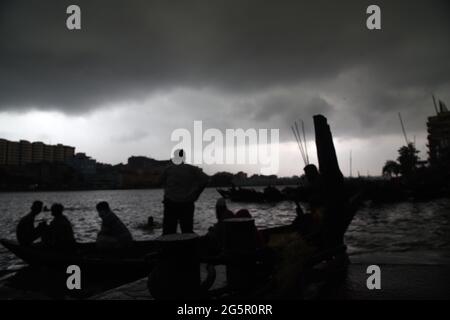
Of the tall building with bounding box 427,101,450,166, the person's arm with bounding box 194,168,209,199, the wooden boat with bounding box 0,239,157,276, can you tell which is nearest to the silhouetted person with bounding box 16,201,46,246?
the wooden boat with bounding box 0,239,157,276

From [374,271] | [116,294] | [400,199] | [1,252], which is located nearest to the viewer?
[116,294]

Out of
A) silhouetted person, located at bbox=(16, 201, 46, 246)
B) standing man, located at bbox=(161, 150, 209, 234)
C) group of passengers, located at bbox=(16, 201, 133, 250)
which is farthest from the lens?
silhouetted person, located at bbox=(16, 201, 46, 246)

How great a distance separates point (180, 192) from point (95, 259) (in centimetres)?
296

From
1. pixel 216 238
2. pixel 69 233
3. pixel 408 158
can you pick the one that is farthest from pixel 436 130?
pixel 69 233

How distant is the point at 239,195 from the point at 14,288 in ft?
204

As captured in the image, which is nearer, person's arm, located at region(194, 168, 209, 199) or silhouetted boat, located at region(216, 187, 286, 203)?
person's arm, located at region(194, 168, 209, 199)

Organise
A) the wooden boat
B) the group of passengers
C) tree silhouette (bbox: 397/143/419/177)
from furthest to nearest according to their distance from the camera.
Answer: tree silhouette (bbox: 397/143/419/177) < the group of passengers < the wooden boat

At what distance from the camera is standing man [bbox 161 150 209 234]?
668 centimetres

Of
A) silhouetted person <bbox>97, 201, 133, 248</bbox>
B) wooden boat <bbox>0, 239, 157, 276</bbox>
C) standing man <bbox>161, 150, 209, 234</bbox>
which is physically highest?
standing man <bbox>161, 150, 209, 234</bbox>

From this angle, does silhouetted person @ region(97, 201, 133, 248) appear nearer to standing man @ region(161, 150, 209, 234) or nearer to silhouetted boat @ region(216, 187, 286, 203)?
standing man @ region(161, 150, 209, 234)

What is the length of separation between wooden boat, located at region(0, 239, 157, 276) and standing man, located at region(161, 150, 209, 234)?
4.04 feet

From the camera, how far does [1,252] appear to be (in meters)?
15.3

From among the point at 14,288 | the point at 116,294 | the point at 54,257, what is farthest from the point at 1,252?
the point at 116,294
